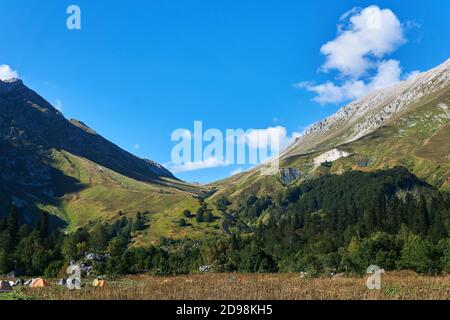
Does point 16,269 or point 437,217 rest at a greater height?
point 437,217

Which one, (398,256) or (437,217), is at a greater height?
(437,217)

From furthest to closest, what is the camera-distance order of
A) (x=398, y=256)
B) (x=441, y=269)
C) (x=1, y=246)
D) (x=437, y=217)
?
(x=437, y=217)
(x=1, y=246)
(x=398, y=256)
(x=441, y=269)
